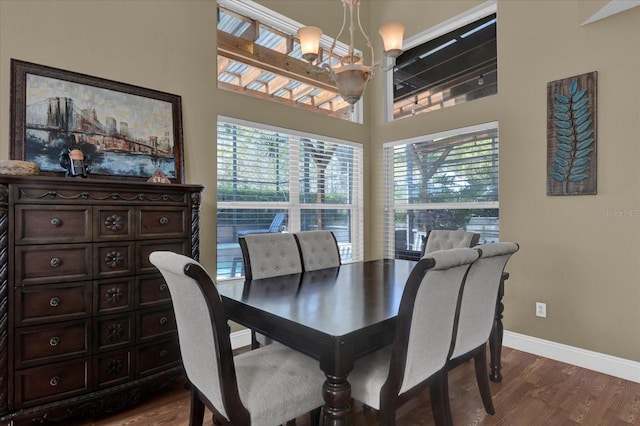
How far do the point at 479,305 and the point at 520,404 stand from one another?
930 millimetres

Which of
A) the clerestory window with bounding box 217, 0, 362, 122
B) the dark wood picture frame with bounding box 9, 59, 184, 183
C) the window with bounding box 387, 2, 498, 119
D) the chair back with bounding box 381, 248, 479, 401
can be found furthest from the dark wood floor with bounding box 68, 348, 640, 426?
the clerestory window with bounding box 217, 0, 362, 122

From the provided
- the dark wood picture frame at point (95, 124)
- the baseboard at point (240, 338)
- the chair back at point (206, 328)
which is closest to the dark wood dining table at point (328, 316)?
the chair back at point (206, 328)

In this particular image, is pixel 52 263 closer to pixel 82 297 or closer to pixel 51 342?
pixel 82 297

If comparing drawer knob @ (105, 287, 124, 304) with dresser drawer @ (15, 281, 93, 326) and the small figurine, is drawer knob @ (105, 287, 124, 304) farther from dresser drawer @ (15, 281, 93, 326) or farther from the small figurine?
the small figurine

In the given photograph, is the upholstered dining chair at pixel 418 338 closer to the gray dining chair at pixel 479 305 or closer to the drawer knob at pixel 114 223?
the gray dining chair at pixel 479 305

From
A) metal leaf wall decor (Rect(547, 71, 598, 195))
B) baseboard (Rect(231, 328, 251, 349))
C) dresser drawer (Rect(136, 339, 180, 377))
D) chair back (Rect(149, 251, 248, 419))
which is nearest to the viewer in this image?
chair back (Rect(149, 251, 248, 419))

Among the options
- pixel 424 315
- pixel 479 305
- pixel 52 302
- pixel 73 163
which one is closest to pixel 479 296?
pixel 479 305

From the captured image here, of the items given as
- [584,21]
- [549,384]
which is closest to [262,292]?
[549,384]

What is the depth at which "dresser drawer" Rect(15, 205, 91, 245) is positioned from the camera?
1.82m

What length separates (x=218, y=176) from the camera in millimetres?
3197

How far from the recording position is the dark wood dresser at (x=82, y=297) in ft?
5.92

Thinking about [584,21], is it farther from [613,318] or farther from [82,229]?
[82,229]

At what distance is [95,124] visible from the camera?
2.49m

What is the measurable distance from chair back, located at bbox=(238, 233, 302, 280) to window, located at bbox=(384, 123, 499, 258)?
1.91 metres
